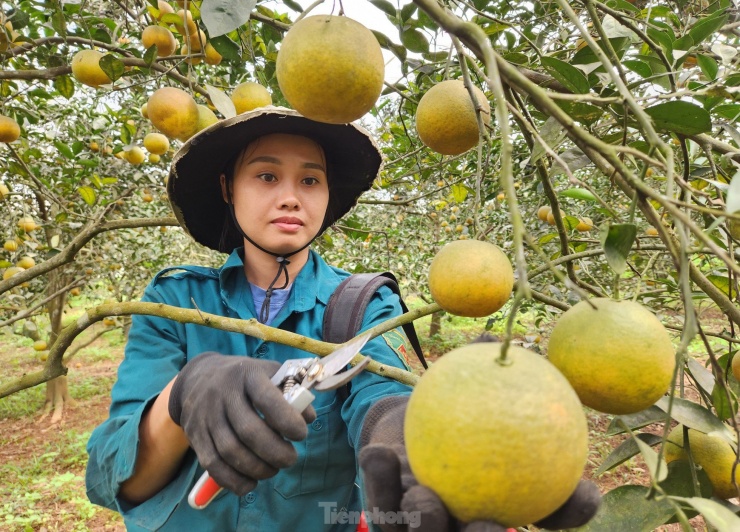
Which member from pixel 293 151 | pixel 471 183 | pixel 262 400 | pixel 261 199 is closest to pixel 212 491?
pixel 262 400

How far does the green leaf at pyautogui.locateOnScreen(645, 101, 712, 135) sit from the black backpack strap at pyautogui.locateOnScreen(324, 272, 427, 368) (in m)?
0.80

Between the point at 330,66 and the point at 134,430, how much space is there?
938 millimetres

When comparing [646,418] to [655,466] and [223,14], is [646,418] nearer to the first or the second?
[655,466]

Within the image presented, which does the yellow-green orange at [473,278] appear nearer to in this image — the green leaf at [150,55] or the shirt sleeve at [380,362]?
the shirt sleeve at [380,362]

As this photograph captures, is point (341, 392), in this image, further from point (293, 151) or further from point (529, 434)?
point (529, 434)

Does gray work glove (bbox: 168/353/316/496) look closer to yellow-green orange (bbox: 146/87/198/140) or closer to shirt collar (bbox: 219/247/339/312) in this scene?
shirt collar (bbox: 219/247/339/312)

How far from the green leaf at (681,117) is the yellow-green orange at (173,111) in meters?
1.32

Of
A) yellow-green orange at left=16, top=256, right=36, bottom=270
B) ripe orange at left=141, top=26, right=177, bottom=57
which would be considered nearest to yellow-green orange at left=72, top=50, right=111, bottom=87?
ripe orange at left=141, top=26, right=177, bottom=57

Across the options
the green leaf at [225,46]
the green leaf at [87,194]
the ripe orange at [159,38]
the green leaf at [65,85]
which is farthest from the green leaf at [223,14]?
the green leaf at [87,194]

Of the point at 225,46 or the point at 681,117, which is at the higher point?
the point at 225,46

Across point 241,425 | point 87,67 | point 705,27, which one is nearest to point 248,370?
point 241,425

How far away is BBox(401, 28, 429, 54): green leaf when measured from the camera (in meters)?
1.46

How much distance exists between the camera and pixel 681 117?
3.08 feet

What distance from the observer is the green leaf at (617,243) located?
0.71 m
